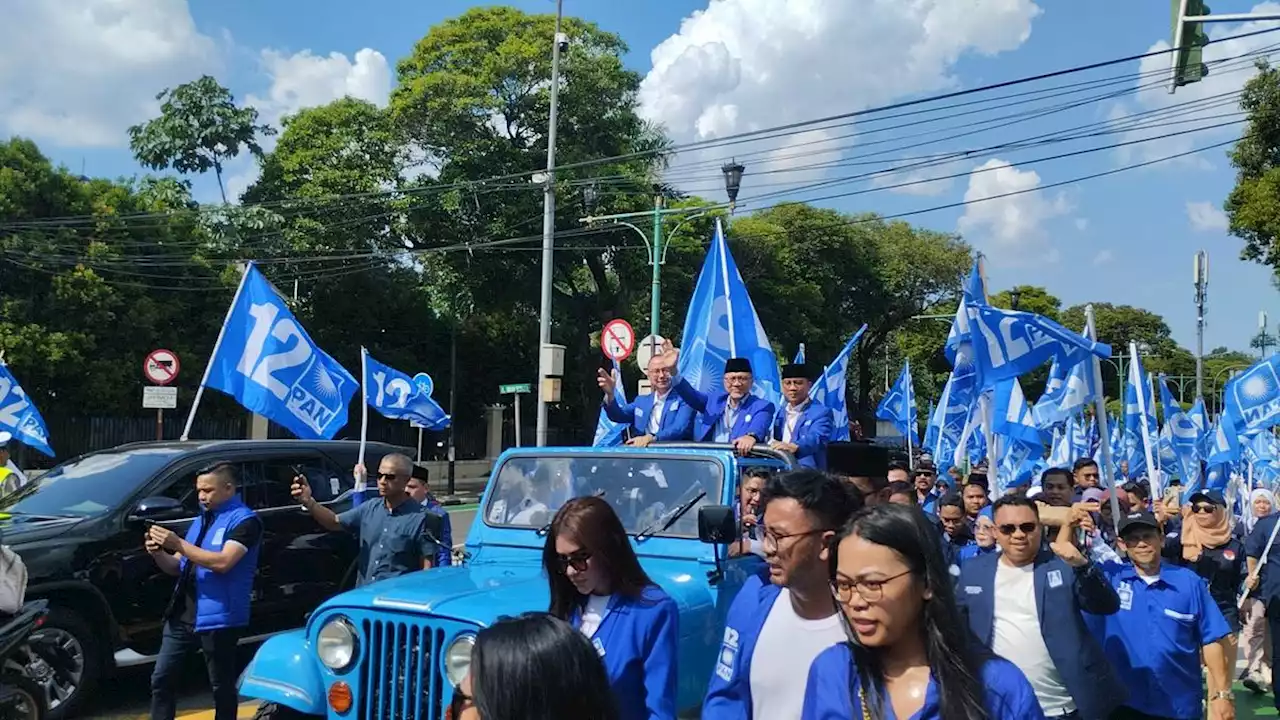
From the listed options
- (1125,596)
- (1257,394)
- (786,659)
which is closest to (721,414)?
(1125,596)

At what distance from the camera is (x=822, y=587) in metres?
3.04

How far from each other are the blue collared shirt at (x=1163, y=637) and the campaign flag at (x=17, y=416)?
1164 cm

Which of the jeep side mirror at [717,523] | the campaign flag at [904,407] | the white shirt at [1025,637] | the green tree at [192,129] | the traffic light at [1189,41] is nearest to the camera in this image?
the white shirt at [1025,637]

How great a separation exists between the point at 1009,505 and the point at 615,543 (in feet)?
5.85

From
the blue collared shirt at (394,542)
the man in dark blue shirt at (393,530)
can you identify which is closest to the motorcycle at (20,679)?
the man in dark blue shirt at (393,530)

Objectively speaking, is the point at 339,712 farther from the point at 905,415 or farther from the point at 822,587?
the point at 905,415

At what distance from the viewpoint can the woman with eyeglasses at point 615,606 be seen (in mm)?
2994

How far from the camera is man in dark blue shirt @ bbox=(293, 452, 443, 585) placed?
6.09 meters

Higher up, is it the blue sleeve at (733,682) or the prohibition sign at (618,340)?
the prohibition sign at (618,340)

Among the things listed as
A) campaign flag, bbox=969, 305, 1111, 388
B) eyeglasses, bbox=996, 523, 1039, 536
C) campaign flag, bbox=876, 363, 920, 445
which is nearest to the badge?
eyeglasses, bbox=996, 523, 1039, 536

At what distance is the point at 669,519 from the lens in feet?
16.8

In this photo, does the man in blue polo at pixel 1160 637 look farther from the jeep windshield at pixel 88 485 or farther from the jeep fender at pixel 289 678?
the jeep windshield at pixel 88 485

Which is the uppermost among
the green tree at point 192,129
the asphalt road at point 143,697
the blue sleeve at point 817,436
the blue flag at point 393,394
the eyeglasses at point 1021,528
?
the green tree at point 192,129

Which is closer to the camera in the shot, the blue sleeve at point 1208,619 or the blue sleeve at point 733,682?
the blue sleeve at point 733,682
